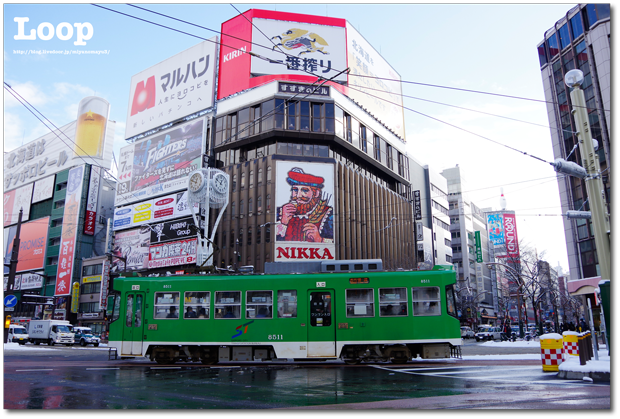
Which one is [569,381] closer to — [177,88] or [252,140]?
[252,140]

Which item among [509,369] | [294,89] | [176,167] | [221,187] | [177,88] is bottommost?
[509,369]

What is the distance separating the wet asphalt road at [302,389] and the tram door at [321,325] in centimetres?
244

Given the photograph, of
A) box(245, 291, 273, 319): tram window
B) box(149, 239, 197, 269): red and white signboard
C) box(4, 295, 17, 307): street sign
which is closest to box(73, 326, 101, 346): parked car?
box(149, 239, 197, 269): red and white signboard

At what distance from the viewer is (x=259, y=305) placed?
651 inches

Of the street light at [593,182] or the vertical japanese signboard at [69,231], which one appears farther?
the vertical japanese signboard at [69,231]

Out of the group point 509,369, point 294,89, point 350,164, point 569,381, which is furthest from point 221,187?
point 569,381

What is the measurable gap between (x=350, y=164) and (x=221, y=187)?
61.9ft

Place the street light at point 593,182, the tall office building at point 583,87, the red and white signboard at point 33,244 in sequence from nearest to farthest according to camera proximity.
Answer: the street light at point 593,182
the tall office building at point 583,87
the red and white signboard at point 33,244

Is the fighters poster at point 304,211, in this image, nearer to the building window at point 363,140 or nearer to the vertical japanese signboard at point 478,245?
the building window at point 363,140

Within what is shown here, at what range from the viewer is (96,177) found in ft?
227

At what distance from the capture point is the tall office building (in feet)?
126

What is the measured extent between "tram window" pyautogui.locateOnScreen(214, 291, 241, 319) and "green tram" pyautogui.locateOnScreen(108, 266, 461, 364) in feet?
0.11

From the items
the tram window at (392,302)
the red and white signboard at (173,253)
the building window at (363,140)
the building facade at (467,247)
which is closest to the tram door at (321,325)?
the tram window at (392,302)

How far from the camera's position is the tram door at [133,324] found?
16.9 meters
